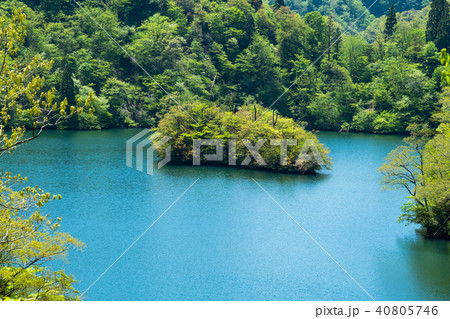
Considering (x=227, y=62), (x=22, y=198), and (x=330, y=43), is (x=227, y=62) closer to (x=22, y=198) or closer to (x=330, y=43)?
(x=330, y=43)

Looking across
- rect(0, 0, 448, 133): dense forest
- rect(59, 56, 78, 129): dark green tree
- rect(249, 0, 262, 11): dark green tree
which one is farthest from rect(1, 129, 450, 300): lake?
rect(249, 0, 262, 11): dark green tree

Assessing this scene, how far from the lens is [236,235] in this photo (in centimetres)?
2286

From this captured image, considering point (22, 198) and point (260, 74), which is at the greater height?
point (260, 74)

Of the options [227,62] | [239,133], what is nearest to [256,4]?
[227,62]

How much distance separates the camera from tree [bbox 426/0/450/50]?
6069 cm

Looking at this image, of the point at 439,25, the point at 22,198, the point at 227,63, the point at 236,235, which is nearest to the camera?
the point at 22,198

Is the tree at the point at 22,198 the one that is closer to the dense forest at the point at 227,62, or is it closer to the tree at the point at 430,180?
the tree at the point at 430,180

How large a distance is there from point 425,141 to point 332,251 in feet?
22.9

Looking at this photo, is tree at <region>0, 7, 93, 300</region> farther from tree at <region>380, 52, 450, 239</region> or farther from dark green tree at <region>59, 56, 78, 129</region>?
dark green tree at <region>59, 56, 78, 129</region>

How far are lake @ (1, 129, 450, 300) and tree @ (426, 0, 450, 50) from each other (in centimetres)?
3305

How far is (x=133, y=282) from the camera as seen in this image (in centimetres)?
1803

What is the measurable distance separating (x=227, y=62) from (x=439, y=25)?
24.6m

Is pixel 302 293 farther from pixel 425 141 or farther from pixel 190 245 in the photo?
pixel 425 141

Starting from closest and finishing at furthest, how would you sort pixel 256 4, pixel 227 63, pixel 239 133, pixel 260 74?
pixel 239 133, pixel 227 63, pixel 260 74, pixel 256 4
